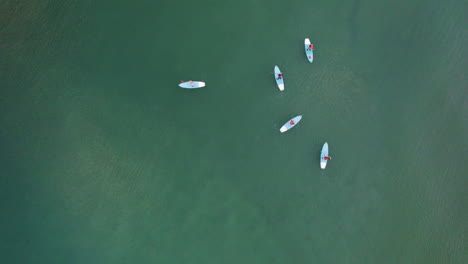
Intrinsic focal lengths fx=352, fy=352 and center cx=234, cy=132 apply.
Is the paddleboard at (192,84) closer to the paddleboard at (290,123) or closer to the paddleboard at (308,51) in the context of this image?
the paddleboard at (290,123)

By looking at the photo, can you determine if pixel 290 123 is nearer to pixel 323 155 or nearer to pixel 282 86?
pixel 282 86

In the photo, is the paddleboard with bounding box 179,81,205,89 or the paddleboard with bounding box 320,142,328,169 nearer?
the paddleboard with bounding box 179,81,205,89

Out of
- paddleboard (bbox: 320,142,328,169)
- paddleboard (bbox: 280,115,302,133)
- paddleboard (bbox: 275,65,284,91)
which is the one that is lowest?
paddleboard (bbox: 320,142,328,169)

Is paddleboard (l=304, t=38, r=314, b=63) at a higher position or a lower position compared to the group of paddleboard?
higher

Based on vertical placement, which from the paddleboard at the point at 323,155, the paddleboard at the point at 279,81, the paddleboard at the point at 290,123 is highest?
the paddleboard at the point at 279,81

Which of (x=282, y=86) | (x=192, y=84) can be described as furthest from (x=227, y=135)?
(x=282, y=86)

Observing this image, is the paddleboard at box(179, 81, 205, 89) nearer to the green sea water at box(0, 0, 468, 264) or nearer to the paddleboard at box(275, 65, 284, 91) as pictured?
the green sea water at box(0, 0, 468, 264)

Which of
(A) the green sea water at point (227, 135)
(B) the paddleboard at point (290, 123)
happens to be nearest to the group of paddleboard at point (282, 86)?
(B) the paddleboard at point (290, 123)

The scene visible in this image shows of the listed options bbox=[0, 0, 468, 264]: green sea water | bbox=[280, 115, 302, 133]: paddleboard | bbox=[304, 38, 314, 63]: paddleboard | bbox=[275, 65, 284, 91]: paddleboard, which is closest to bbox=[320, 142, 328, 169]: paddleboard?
bbox=[0, 0, 468, 264]: green sea water

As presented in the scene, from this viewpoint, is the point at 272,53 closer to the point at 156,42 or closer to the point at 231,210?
the point at 156,42
